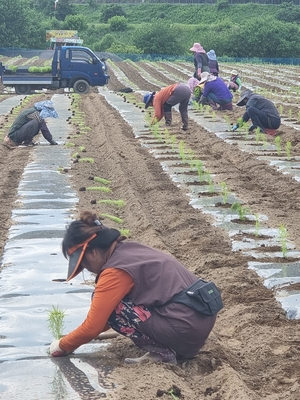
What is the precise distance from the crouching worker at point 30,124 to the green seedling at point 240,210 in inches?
189

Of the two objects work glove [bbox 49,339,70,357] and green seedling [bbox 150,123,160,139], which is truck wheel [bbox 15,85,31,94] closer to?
green seedling [bbox 150,123,160,139]

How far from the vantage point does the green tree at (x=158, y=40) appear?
54.6 meters

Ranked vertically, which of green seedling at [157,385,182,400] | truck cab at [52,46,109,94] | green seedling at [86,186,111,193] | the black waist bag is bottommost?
truck cab at [52,46,109,94]

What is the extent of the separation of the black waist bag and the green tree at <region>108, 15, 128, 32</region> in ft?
214

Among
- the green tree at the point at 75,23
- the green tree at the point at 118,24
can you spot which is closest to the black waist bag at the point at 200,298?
the green tree at the point at 75,23

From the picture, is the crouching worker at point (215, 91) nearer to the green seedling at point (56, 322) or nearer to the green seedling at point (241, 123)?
the green seedling at point (241, 123)

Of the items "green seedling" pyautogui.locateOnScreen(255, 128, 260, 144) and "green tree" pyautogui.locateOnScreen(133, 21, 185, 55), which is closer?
"green seedling" pyautogui.locateOnScreen(255, 128, 260, 144)

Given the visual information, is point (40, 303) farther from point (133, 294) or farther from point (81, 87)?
point (81, 87)

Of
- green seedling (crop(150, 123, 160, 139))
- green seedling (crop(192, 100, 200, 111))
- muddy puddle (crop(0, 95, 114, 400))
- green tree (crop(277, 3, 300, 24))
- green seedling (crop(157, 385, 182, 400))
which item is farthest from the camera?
green tree (crop(277, 3, 300, 24))

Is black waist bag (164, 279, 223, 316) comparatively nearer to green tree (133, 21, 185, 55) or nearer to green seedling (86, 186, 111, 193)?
green seedling (86, 186, 111, 193)

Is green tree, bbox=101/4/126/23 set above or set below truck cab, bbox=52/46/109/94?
below

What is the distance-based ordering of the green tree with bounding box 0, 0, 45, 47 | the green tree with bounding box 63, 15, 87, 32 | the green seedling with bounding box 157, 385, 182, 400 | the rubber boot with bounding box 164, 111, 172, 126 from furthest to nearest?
the green tree with bounding box 63, 15, 87, 32
the green tree with bounding box 0, 0, 45, 47
the rubber boot with bounding box 164, 111, 172, 126
the green seedling with bounding box 157, 385, 182, 400

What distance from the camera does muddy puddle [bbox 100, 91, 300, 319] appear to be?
567 centimetres

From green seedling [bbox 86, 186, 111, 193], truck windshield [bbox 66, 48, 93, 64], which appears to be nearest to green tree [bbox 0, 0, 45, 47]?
truck windshield [bbox 66, 48, 93, 64]
